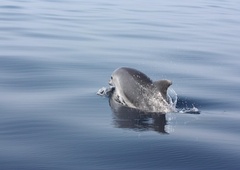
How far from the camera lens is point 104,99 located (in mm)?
10914

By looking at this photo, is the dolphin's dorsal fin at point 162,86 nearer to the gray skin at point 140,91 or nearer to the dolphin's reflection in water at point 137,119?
the gray skin at point 140,91

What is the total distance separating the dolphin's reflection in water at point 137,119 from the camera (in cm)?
873

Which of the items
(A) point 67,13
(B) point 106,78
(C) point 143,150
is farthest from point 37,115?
(A) point 67,13

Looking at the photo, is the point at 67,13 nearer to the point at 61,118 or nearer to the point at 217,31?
the point at 217,31

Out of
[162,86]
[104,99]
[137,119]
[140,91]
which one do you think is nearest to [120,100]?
[104,99]

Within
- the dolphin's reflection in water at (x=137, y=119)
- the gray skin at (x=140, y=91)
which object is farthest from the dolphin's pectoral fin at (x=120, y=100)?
the dolphin's reflection in water at (x=137, y=119)

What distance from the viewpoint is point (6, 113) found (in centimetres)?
924

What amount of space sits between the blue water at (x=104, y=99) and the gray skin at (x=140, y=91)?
400 mm

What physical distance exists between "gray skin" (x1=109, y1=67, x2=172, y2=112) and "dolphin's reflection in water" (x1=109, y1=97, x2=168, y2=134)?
9.2 inches

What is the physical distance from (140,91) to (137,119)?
1318 millimetres

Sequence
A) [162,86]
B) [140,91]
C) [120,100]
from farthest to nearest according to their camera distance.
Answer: [120,100]
[140,91]
[162,86]

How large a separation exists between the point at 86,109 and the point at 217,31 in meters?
17.7

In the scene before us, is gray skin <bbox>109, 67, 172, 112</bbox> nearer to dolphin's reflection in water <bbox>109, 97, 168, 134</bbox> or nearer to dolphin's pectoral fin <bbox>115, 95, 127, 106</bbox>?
dolphin's pectoral fin <bbox>115, 95, 127, 106</bbox>

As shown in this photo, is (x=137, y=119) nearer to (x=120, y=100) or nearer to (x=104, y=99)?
(x=120, y=100)
